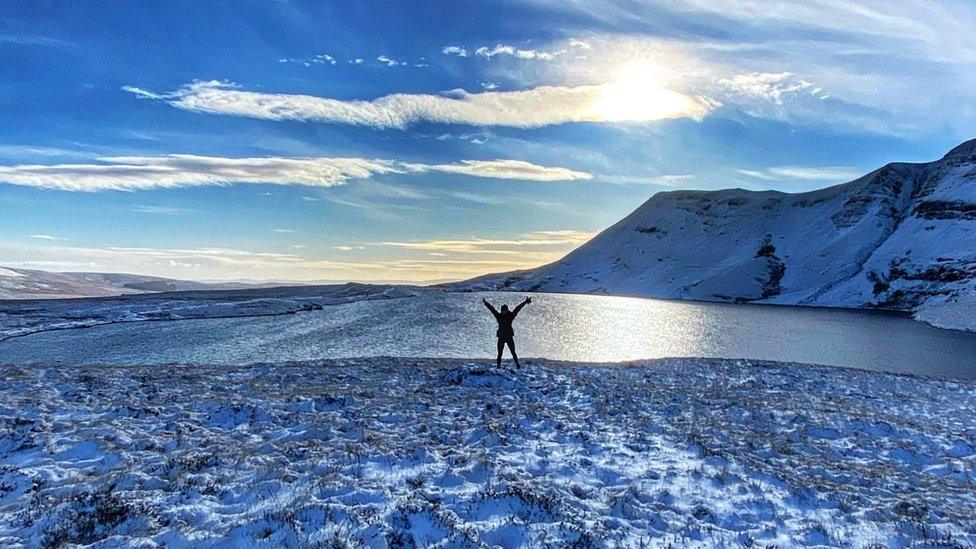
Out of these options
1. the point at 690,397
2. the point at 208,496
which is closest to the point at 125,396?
the point at 208,496

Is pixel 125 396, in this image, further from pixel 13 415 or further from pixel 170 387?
pixel 13 415

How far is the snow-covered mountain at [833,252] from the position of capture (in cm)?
11012

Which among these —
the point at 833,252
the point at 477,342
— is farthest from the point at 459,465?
the point at 833,252

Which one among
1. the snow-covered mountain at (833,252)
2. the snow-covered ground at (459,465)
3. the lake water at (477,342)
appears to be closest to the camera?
the snow-covered ground at (459,465)

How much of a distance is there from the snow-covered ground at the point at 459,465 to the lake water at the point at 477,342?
16.8m

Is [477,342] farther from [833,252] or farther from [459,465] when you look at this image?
[833,252]

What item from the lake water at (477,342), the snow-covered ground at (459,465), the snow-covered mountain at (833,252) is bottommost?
the lake water at (477,342)

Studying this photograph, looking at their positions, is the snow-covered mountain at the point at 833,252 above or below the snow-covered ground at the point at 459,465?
above

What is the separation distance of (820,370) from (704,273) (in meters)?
141

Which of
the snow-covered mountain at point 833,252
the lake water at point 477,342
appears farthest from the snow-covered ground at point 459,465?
the snow-covered mountain at point 833,252

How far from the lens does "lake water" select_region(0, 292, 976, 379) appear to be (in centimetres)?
3384

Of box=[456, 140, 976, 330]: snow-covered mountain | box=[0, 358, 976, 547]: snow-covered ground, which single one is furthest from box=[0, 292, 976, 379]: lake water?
box=[456, 140, 976, 330]: snow-covered mountain

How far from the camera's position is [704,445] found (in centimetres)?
1220

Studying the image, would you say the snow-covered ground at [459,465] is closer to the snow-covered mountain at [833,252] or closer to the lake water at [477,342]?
the lake water at [477,342]
